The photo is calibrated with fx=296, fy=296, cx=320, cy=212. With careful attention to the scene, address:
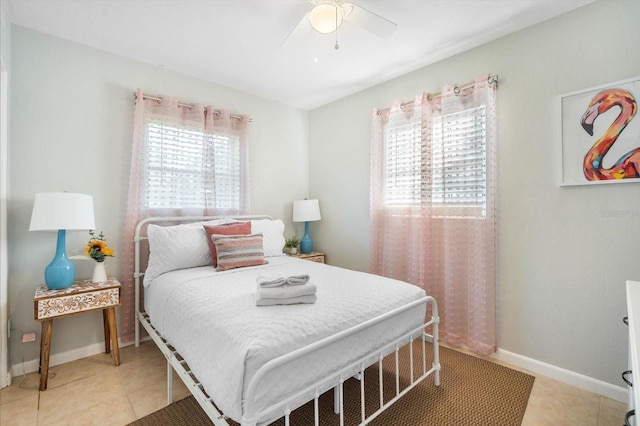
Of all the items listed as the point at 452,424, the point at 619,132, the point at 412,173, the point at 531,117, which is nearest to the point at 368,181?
the point at 412,173

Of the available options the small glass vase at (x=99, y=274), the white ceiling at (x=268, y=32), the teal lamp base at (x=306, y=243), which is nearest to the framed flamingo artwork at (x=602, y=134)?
the white ceiling at (x=268, y=32)

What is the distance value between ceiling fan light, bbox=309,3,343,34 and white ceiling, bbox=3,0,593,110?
136mm

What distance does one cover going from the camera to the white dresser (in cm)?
70

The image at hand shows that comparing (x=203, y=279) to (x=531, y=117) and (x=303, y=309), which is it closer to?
(x=303, y=309)

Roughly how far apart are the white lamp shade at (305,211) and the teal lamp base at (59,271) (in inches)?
89.2

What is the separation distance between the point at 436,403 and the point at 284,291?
1.26m

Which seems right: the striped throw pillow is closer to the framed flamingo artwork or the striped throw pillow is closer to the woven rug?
the woven rug

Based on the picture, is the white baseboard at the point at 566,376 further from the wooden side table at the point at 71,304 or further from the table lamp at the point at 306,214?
the wooden side table at the point at 71,304

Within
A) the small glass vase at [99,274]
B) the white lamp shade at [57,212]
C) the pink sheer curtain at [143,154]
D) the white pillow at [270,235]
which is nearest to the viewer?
the white lamp shade at [57,212]

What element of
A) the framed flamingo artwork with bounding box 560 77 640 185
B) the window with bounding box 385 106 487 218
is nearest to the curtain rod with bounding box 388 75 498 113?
the window with bounding box 385 106 487 218

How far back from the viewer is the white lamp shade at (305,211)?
378 cm

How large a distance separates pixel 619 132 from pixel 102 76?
4.04 m

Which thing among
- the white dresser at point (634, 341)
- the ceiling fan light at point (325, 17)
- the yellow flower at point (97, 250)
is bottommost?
the white dresser at point (634, 341)

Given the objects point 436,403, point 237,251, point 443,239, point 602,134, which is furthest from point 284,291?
point 602,134
